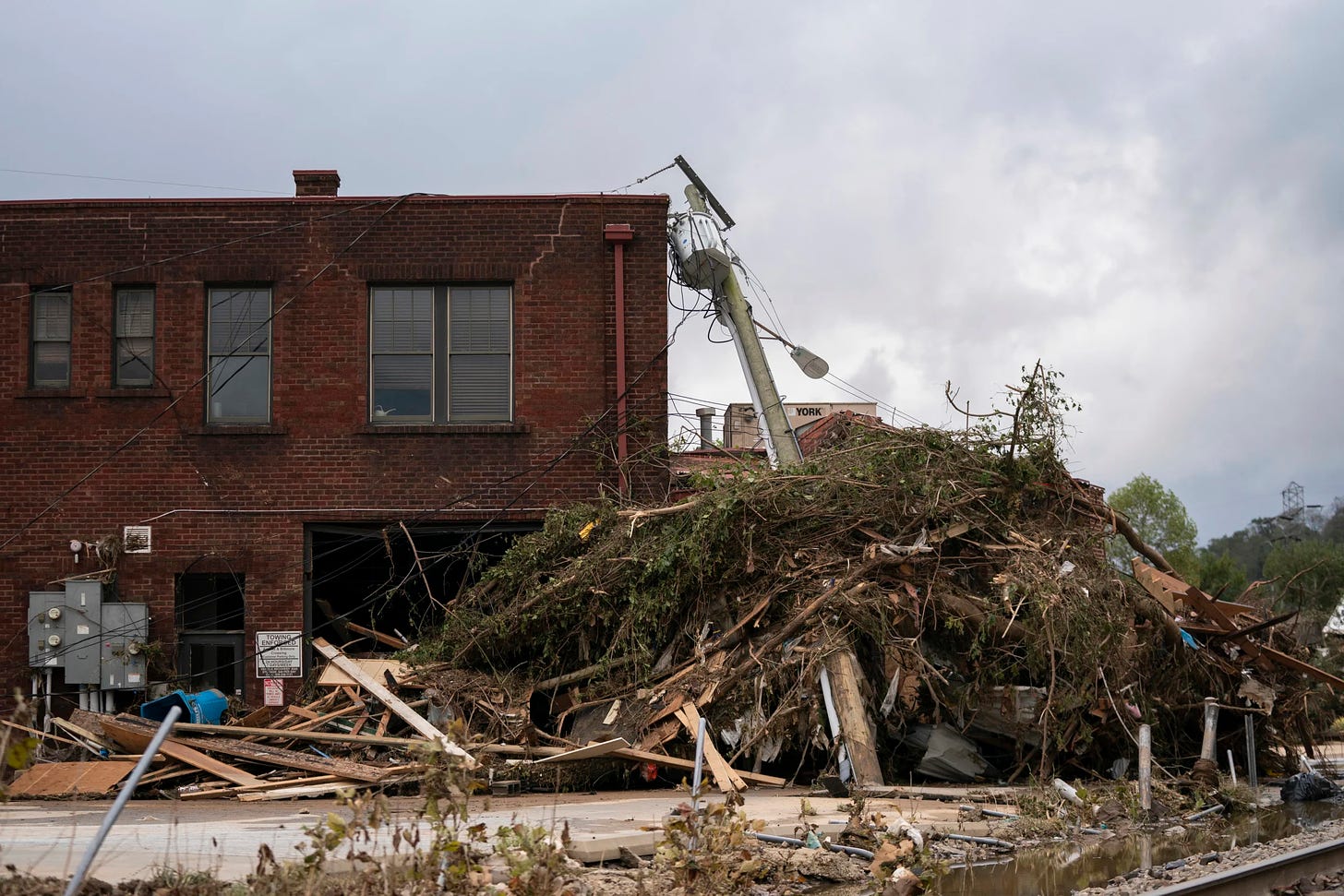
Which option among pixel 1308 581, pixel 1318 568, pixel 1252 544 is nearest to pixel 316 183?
pixel 1318 568

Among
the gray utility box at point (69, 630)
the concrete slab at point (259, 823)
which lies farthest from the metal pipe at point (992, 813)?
the gray utility box at point (69, 630)

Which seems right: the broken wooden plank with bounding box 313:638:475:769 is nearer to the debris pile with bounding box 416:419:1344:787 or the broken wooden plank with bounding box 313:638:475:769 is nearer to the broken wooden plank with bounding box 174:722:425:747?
the broken wooden plank with bounding box 174:722:425:747

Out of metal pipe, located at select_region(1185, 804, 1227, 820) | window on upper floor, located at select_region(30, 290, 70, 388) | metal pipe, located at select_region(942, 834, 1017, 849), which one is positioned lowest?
metal pipe, located at select_region(1185, 804, 1227, 820)

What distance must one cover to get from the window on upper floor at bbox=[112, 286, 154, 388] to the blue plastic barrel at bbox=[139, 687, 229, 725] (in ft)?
15.1

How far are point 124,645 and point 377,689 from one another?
3914 millimetres

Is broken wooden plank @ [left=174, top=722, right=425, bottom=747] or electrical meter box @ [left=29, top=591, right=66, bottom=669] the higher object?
electrical meter box @ [left=29, top=591, right=66, bottom=669]

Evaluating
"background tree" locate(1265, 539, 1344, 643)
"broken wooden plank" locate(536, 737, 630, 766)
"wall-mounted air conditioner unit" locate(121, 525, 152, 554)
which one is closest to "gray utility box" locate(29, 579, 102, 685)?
"wall-mounted air conditioner unit" locate(121, 525, 152, 554)

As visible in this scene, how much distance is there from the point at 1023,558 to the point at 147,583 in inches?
430

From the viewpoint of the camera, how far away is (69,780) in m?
11.8

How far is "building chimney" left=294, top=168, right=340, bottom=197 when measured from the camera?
17.1 m

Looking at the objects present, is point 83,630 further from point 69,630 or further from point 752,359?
point 752,359

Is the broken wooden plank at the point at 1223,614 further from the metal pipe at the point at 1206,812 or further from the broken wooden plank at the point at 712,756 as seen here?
the broken wooden plank at the point at 712,756

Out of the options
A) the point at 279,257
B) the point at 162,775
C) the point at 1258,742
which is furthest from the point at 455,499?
the point at 1258,742

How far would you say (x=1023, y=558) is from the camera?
1294cm
